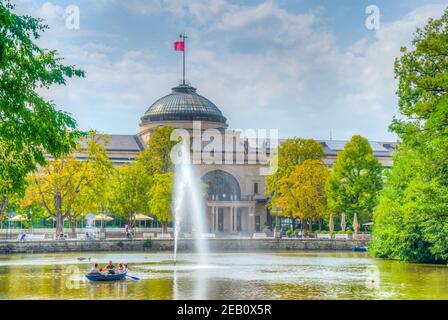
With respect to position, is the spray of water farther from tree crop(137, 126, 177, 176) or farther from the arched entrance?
the arched entrance

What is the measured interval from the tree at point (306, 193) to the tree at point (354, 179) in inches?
142

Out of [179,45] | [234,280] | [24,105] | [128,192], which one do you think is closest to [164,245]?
[128,192]

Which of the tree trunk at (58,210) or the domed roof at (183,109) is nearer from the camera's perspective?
the tree trunk at (58,210)

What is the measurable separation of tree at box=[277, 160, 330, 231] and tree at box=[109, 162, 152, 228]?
1761cm

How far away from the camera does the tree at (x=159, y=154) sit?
102312 mm

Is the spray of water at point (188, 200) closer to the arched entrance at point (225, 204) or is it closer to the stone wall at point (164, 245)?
the stone wall at point (164, 245)

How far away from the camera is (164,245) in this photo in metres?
85.1

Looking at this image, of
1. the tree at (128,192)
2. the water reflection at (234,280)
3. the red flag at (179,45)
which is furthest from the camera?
the red flag at (179,45)

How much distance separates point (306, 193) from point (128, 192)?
21.9m

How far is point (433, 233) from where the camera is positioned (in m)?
54.0

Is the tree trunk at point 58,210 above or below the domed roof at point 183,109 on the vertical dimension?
below

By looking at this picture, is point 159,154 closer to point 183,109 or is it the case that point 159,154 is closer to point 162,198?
point 162,198

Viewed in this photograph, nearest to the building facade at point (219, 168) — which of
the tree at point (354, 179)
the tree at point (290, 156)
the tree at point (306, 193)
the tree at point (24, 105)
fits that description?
the tree at point (290, 156)

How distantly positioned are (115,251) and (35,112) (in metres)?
50.4
